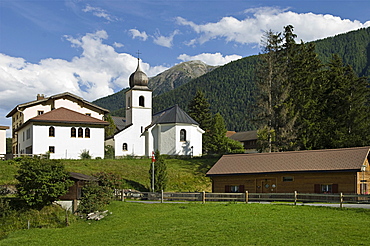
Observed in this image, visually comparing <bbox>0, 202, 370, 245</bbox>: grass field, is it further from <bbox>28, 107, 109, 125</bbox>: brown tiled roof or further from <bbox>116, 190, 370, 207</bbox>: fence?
<bbox>28, 107, 109, 125</bbox>: brown tiled roof

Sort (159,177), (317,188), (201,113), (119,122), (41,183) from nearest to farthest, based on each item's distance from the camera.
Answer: (41,183) → (317,188) → (159,177) → (201,113) → (119,122)

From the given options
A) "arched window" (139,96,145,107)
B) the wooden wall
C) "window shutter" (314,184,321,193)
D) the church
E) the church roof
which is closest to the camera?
the wooden wall

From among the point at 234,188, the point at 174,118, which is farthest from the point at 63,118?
the point at 234,188

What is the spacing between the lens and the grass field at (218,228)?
57.6 feet

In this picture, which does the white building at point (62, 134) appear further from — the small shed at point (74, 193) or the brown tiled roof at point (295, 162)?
the small shed at point (74, 193)

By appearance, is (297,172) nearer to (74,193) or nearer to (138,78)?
(74,193)

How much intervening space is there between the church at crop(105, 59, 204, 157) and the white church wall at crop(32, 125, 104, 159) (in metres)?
8.49

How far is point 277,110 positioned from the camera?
49125mm

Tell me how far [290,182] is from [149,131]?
109ft

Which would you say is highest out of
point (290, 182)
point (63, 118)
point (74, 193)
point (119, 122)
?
point (119, 122)

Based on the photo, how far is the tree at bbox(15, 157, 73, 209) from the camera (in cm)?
2852

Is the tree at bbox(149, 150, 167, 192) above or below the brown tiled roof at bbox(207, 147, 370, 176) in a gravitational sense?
below

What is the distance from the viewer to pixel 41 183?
94.1 ft

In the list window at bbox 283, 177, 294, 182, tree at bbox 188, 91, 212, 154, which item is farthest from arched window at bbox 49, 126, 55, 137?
window at bbox 283, 177, 294, 182
